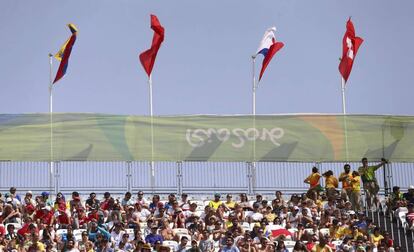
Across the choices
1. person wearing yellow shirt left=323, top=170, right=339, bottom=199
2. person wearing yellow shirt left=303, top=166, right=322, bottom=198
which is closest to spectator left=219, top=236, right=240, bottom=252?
person wearing yellow shirt left=323, top=170, right=339, bottom=199

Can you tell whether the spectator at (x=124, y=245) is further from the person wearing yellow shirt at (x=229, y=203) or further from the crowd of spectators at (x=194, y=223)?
the person wearing yellow shirt at (x=229, y=203)

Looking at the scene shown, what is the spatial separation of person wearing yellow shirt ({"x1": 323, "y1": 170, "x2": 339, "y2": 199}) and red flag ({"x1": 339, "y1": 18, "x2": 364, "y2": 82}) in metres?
6.38

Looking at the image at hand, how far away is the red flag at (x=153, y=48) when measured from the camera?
47.2 metres

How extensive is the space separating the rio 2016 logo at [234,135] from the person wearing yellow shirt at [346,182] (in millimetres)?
2958

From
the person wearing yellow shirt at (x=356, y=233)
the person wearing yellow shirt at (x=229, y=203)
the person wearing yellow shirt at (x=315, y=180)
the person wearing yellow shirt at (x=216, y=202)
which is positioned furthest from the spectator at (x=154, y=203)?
the person wearing yellow shirt at (x=356, y=233)

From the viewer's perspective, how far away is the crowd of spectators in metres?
35.0

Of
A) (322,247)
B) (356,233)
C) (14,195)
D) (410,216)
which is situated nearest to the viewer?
(322,247)

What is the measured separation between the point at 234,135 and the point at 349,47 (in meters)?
6.15

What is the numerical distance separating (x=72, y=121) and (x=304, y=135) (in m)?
7.48

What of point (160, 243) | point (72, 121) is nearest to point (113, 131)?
point (72, 121)

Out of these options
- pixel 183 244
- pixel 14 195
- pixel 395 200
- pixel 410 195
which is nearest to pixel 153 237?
pixel 183 244

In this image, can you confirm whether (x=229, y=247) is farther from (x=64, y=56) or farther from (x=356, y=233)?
(x=64, y=56)

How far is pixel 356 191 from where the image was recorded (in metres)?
41.2

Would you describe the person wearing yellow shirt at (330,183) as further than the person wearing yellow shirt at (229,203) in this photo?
Yes
